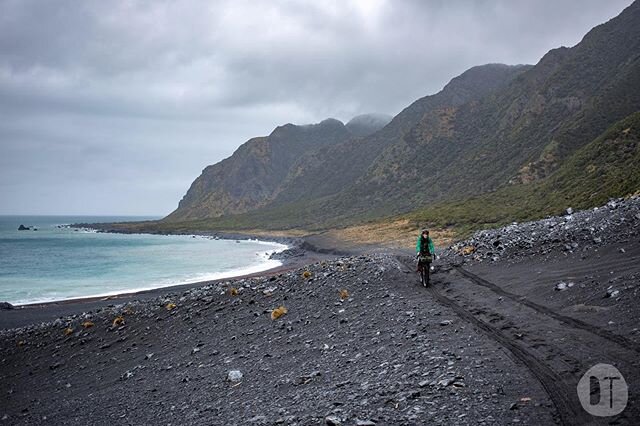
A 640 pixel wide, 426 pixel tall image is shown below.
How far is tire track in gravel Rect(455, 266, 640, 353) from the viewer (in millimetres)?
8925

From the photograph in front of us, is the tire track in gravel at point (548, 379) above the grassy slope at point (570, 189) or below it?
below

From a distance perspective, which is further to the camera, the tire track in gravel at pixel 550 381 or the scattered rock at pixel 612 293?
the scattered rock at pixel 612 293

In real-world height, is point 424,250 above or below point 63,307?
above

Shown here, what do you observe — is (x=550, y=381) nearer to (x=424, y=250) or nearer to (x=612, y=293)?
(x=612, y=293)

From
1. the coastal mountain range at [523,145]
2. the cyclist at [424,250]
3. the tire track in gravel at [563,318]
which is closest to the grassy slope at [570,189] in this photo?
the coastal mountain range at [523,145]

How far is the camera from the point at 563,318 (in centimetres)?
1154

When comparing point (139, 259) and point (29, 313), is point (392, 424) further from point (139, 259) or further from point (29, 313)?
point (139, 259)

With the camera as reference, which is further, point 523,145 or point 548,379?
point 523,145

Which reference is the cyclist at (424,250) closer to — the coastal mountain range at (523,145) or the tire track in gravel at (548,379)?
the tire track in gravel at (548,379)

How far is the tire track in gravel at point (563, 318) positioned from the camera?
29.3 feet

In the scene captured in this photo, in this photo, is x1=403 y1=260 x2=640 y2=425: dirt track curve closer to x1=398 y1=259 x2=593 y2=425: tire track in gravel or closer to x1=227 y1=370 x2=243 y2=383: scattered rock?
x1=398 y1=259 x2=593 y2=425: tire track in gravel

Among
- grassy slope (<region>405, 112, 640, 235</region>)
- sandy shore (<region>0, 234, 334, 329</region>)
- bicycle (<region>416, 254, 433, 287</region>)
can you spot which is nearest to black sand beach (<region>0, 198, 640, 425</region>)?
bicycle (<region>416, 254, 433, 287</region>)

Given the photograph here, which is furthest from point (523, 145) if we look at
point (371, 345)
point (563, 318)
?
point (371, 345)

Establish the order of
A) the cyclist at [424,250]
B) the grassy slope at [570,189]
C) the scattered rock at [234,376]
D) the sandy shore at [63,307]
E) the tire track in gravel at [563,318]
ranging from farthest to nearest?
the grassy slope at [570,189], the sandy shore at [63,307], the cyclist at [424,250], the scattered rock at [234,376], the tire track in gravel at [563,318]
